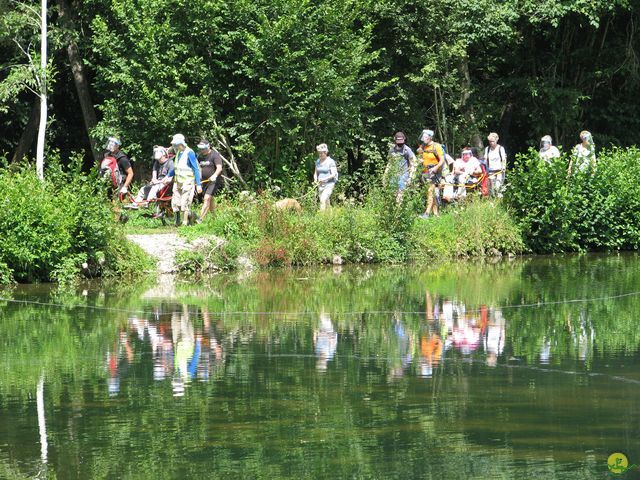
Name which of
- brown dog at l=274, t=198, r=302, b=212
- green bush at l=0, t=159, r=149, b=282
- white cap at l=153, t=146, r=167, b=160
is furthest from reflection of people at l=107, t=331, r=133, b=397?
white cap at l=153, t=146, r=167, b=160

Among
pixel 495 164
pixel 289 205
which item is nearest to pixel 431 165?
pixel 495 164

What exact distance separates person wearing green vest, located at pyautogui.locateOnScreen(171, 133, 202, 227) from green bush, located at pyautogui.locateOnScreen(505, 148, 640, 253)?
6.07m

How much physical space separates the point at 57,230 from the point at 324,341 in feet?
23.5

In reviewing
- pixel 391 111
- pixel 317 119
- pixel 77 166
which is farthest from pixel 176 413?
pixel 391 111

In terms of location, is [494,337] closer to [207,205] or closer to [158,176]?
[207,205]

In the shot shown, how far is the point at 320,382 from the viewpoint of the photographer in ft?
36.8

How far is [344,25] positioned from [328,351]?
16.5m

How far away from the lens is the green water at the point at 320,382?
28.2 ft

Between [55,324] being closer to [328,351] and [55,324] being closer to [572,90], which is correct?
[328,351]

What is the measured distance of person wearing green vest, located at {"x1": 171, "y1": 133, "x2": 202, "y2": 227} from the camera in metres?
22.7

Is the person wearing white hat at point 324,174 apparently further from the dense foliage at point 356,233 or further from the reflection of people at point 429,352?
the reflection of people at point 429,352

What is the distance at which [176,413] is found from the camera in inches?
392

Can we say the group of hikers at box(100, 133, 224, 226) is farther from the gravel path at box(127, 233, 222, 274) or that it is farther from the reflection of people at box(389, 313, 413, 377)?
the reflection of people at box(389, 313, 413, 377)

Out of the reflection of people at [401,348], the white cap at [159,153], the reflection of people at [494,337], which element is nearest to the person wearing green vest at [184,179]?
the white cap at [159,153]
